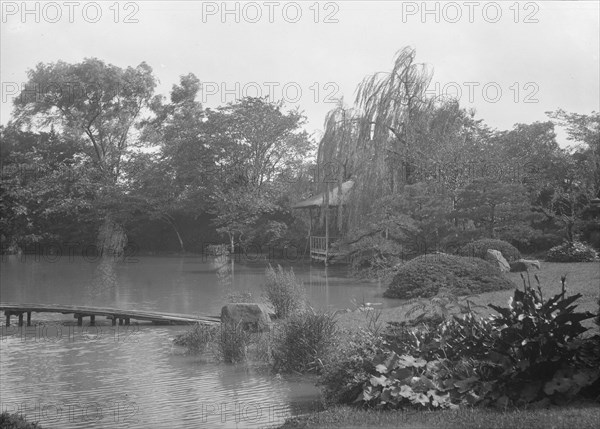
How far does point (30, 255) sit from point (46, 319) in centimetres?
3261

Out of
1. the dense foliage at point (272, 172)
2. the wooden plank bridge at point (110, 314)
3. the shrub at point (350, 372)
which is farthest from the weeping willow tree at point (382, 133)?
the shrub at point (350, 372)

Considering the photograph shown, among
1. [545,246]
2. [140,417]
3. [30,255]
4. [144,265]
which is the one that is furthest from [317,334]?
[30,255]

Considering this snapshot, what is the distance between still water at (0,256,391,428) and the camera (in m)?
8.45

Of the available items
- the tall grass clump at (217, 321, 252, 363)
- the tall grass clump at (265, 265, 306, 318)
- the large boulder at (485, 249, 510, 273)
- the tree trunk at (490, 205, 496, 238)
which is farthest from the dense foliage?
the tall grass clump at (217, 321, 252, 363)

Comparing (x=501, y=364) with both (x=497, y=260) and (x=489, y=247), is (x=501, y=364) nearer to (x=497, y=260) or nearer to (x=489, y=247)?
(x=497, y=260)

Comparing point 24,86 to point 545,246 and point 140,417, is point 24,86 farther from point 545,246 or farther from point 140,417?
point 140,417

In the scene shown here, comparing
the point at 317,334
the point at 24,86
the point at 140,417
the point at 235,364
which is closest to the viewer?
the point at 140,417

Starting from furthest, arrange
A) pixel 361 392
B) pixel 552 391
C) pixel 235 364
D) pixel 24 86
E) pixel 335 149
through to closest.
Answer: pixel 24 86 → pixel 335 149 → pixel 235 364 → pixel 361 392 → pixel 552 391

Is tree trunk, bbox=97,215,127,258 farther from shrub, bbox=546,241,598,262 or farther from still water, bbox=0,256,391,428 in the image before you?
shrub, bbox=546,241,598,262

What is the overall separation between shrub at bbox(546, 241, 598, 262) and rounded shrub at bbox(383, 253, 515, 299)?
23.4ft

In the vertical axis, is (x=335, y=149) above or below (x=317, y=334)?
above

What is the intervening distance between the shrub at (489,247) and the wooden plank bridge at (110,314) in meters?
11.1

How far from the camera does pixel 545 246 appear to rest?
95.1ft

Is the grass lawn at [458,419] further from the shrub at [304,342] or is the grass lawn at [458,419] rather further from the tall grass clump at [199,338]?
the tall grass clump at [199,338]
